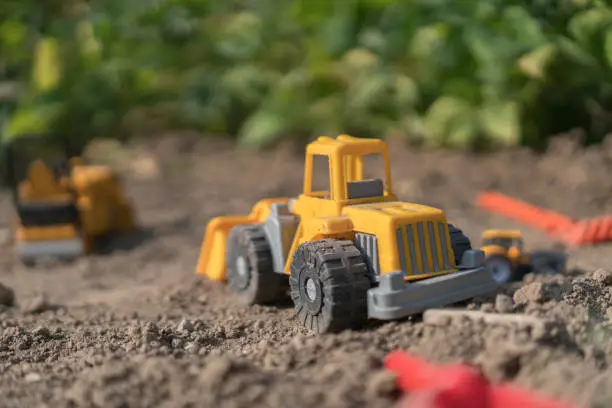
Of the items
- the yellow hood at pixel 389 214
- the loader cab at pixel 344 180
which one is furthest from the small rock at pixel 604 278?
the loader cab at pixel 344 180

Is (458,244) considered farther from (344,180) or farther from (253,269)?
(253,269)

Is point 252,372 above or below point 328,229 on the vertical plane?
below

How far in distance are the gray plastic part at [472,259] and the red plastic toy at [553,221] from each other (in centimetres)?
321

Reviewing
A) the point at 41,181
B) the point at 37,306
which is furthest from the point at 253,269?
the point at 41,181

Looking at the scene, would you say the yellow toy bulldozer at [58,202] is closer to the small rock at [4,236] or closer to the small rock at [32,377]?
the small rock at [4,236]

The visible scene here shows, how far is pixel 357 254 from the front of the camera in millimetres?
4859

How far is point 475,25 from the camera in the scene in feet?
35.8

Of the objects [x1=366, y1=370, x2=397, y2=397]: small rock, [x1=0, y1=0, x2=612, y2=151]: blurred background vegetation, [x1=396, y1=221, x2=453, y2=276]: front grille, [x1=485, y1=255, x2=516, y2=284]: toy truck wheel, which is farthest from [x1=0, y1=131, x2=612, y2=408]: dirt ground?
[x1=0, y1=0, x2=612, y2=151]: blurred background vegetation

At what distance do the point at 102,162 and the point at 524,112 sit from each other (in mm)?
6887

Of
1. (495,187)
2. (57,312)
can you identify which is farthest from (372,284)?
(495,187)

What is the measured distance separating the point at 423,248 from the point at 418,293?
37 centimetres

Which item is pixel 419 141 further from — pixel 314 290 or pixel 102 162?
pixel 314 290

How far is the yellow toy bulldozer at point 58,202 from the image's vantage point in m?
8.94

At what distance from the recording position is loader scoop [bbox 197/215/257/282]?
6418 mm
